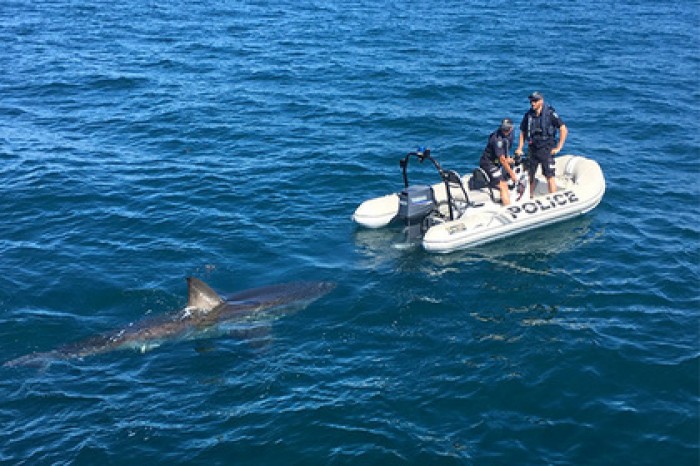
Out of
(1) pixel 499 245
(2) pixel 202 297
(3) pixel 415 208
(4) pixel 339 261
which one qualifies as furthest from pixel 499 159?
(2) pixel 202 297

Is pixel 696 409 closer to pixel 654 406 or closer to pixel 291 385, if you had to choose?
pixel 654 406

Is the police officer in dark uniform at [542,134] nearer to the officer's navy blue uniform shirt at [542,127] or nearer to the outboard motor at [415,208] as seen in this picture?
the officer's navy blue uniform shirt at [542,127]

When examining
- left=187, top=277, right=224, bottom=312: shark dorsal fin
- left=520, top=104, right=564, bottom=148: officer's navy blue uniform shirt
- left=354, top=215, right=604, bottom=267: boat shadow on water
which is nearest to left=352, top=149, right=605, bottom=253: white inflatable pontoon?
left=354, top=215, right=604, bottom=267: boat shadow on water

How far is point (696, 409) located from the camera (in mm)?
10648

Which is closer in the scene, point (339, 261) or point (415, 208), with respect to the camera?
point (339, 261)

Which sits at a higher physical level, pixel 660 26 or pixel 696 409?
pixel 660 26

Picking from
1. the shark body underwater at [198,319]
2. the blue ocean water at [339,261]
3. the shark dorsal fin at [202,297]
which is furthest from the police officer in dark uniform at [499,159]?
the shark dorsal fin at [202,297]

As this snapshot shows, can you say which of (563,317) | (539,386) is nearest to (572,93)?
(563,317)

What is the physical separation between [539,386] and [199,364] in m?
5.85

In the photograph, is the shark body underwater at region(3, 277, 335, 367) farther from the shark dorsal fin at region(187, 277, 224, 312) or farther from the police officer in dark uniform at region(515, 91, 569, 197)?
the police officer in dark uniform at region(515, 91, 569, 197)

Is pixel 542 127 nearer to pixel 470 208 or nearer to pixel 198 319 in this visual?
pixel 470 208

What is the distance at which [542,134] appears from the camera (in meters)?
16.5

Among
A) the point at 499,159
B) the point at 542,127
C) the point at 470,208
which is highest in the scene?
the point at 542,127

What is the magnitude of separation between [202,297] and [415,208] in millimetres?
5437
